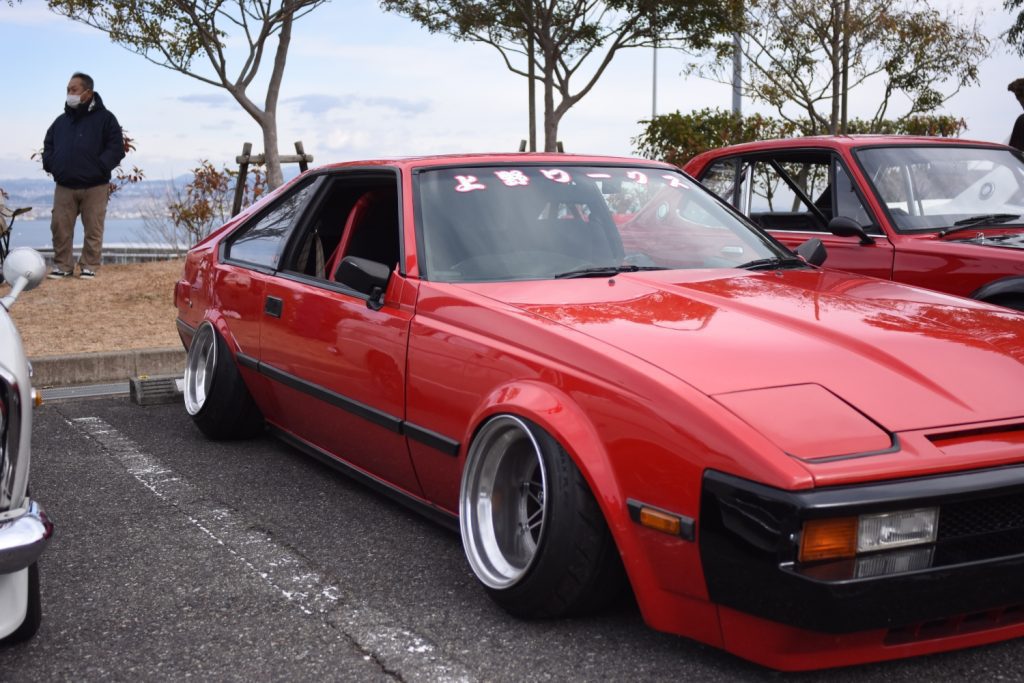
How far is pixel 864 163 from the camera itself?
5.80m

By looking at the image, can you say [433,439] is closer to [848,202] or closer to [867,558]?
[867,558]

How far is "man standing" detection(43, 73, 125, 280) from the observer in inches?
426

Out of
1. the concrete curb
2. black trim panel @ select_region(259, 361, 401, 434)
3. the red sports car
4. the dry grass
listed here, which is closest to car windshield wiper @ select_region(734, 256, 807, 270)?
the red sports car

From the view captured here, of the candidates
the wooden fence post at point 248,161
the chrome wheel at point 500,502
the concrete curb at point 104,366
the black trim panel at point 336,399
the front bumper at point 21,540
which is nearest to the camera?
the front bumper at point 21,540

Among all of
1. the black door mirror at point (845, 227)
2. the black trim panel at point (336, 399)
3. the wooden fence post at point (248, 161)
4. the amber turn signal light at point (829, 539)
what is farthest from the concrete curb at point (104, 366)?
the wooden fence post at point (248, 161)

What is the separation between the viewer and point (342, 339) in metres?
4.04

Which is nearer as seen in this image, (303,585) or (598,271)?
(303,585)

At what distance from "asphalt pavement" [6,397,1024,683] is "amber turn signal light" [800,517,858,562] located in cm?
48

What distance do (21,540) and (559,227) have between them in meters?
2.06

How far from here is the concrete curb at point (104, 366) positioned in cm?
717

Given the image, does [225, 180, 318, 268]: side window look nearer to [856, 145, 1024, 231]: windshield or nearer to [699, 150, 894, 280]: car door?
[699, 150, 894, 280]: car door

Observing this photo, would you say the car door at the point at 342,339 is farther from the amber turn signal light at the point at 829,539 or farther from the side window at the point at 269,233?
the amber turn signal light at the point at 829,539

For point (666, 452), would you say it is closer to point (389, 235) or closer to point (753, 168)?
point (389, 235)

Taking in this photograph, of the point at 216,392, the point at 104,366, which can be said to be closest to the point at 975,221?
the point at 216,392
